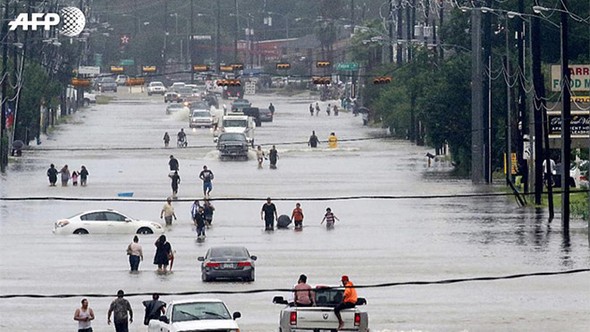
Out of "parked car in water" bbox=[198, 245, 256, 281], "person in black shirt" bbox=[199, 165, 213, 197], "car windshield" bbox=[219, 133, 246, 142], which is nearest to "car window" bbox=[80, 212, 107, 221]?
"person in black shirt" bbox=[199, 165, 213, 197]

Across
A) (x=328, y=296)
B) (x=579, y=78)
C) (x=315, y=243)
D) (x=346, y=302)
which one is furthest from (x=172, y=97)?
(x=346, y=302)

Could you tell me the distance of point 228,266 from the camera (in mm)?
49469

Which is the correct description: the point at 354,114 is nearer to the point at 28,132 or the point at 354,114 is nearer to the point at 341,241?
the point at 28,132

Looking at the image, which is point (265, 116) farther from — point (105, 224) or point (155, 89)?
point (105, 224)

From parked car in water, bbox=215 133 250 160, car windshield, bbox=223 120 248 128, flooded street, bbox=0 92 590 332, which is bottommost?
flooded street, bbox=0 92 590 332

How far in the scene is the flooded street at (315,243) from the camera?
4312cm

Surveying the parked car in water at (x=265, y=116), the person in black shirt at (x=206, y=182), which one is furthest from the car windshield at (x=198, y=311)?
the parked car in water at (x=265, y=116)

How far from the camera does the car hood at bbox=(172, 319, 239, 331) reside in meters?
34.1

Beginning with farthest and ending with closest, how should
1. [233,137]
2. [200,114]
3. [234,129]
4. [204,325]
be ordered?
[200,114] < [234,129] < [233,137] < [204,325]

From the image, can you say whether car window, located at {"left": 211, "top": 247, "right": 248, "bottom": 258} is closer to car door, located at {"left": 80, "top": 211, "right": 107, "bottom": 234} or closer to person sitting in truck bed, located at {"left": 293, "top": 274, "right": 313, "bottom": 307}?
person sitting in truck bed, located at {"left": 293, "top": 274, "right": 313, "bottom": 307}

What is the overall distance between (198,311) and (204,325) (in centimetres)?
133

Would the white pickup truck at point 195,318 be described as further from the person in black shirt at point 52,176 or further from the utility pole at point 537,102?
the person in black shirt at point 52,176

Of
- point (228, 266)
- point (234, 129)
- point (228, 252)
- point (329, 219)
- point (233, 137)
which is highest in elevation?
point (234, 129)

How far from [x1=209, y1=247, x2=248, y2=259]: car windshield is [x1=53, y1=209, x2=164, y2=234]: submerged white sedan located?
14.2 m
